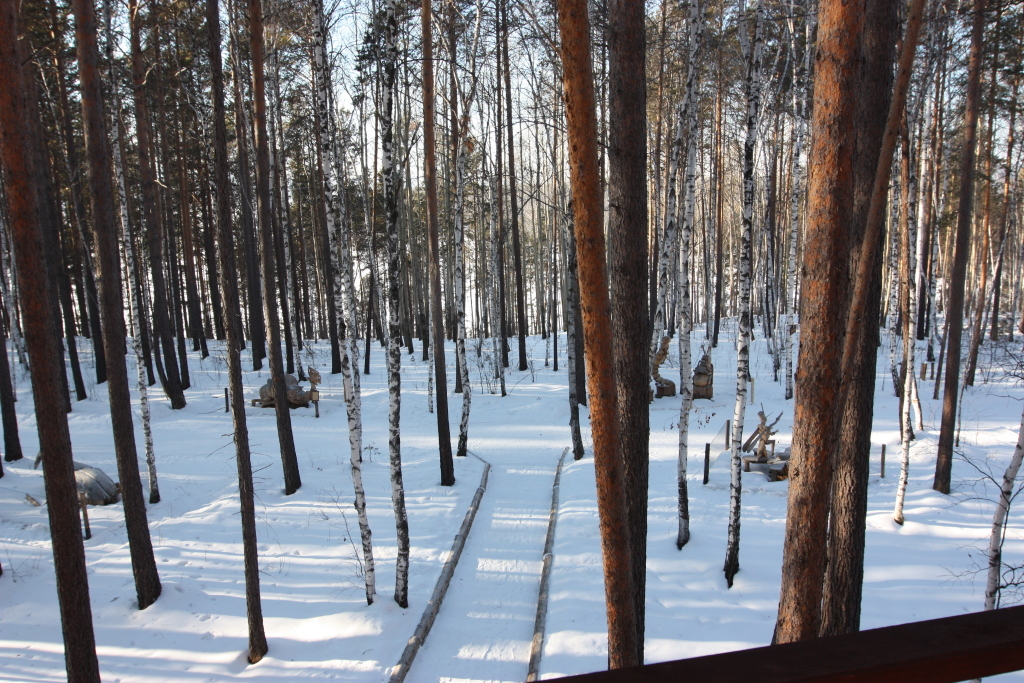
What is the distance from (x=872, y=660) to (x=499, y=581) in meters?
6.97

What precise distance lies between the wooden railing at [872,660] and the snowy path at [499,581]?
5293mm

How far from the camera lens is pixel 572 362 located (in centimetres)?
1350

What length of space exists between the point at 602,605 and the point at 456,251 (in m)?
8.71

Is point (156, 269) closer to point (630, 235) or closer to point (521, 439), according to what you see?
point (521, 439)

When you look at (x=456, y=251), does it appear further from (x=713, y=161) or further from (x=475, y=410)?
(x=713, y=161)

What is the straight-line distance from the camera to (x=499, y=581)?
298 inches

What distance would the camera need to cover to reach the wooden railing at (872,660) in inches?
45.0

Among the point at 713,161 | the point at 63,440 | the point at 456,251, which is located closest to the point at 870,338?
the point at 63,440

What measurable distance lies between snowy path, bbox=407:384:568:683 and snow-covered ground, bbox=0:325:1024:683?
0.03m

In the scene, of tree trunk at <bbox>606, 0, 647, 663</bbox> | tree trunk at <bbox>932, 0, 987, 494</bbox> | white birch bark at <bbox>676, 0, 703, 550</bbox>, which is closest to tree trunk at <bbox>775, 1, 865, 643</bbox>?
tree trunk at <bbox>606, 0, 647, 663</bbox>

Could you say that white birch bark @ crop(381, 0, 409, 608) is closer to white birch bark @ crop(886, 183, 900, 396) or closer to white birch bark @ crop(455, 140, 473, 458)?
white birch bark @ crop(455, 140, 473, 458)

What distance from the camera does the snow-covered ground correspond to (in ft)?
20.6

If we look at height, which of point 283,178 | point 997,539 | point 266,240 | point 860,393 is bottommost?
point 997,539

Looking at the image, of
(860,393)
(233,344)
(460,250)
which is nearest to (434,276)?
(460,250)
